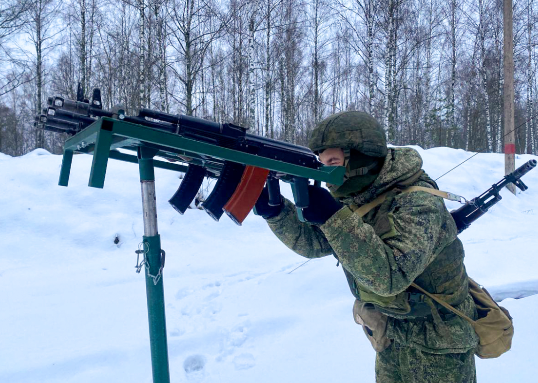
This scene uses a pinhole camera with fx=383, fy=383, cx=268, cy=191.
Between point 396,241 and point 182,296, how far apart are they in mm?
3321

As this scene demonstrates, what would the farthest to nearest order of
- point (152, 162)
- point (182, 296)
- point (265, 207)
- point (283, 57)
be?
point (283, 57)
point (182, 296)
point (265, 207)
point (152, 162)

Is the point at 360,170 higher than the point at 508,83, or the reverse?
the point at 508,83

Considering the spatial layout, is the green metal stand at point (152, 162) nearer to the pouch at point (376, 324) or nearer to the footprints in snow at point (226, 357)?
the pouch at point (376, 324)

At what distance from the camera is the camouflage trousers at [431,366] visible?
4.98ft

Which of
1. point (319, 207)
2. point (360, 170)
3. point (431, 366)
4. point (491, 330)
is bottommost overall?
point (431, 366)

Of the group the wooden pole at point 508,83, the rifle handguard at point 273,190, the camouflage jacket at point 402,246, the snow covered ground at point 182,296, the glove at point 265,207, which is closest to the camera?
the camouflage jacket at point 402,246

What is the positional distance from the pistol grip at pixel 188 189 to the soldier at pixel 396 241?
28 cm

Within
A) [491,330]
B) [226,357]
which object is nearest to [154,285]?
[491,330]

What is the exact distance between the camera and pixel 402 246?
1.24 meters

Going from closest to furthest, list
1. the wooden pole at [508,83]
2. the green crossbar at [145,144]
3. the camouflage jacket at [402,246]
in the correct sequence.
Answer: the green crossbar at [145,144]
the camouflage jacket at [402,246]
the wooden pole at [508,83]

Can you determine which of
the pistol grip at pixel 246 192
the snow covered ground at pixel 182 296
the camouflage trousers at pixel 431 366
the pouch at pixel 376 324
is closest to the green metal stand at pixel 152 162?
the pistol grip at pixel 246 192

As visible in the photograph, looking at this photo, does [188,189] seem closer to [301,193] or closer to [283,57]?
[301,193]

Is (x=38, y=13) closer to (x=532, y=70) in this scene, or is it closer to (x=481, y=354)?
(x=481, y=354)

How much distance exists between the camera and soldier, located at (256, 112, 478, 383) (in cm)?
125
